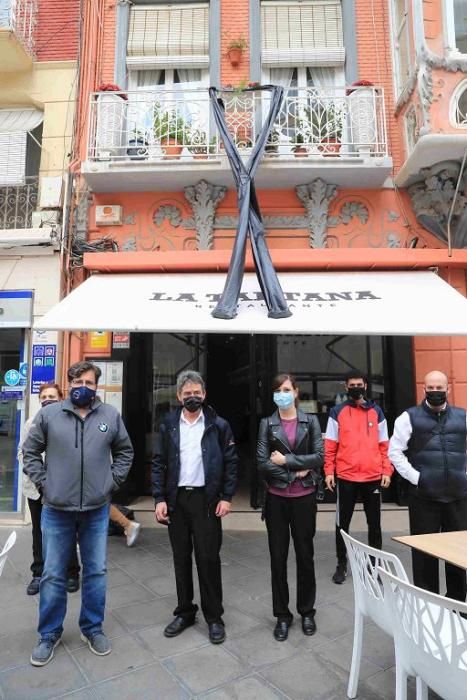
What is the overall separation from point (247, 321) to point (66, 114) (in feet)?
17.2

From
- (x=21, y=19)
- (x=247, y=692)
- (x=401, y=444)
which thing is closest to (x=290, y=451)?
(x=401, y=444)

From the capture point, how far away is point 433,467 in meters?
3.65

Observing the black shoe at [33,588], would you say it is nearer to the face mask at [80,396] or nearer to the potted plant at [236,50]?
the face mask at [80,396]

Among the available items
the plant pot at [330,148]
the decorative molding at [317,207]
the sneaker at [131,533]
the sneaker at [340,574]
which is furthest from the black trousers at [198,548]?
the plant pot at [330,148]

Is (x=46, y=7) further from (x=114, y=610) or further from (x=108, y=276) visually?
(x=114, y=610)

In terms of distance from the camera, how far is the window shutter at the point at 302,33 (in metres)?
7.74

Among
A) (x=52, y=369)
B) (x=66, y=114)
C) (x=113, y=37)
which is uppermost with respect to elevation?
(x=113, y=37)

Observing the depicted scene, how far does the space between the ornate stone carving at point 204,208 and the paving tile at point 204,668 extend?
545 centimetres

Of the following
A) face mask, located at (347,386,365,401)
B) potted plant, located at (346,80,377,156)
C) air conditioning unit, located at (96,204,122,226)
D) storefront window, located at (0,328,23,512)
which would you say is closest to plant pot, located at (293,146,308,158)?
potted plant, located at (346,80,377,156)

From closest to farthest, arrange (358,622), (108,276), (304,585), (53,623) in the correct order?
(358,622), (53,623), (304,585), (108,276)

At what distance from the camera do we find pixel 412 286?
20.5 ft

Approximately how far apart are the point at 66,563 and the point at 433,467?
9.28 feet

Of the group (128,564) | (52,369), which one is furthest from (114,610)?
(52,369)

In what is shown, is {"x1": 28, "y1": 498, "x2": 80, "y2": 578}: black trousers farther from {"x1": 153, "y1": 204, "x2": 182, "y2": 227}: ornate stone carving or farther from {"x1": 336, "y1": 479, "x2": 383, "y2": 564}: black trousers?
{"x1": 153, "y1": 204, "x2": 182, "y2": 227}: ornate stone carving
